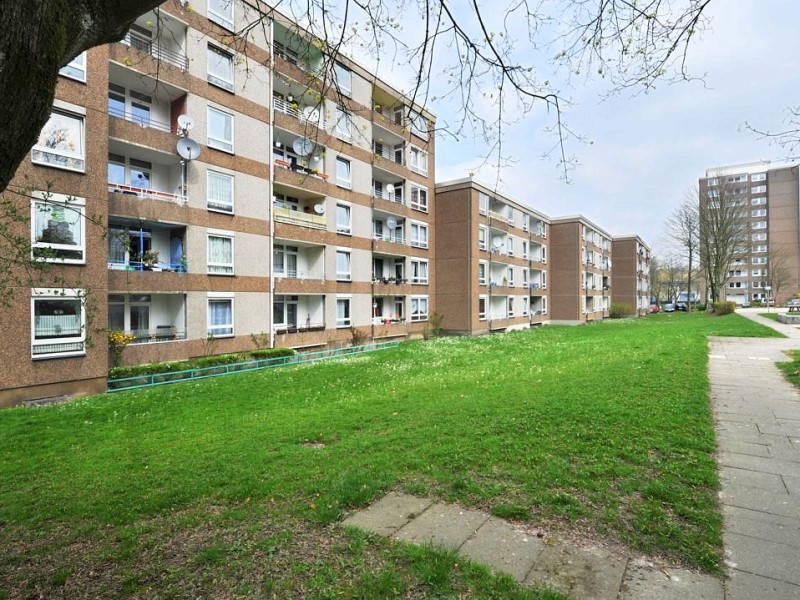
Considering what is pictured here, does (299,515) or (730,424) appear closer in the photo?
(299,515)

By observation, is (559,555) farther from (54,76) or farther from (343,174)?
(343,174)

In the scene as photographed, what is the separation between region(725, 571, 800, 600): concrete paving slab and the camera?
8.63 feet

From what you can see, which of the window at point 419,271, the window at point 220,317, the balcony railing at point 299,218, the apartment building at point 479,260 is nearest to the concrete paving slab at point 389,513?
the window at point 220,317

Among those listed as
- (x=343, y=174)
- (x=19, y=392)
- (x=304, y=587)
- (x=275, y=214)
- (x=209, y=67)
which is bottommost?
(x=19, y=392)

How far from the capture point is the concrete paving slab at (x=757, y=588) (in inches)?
104

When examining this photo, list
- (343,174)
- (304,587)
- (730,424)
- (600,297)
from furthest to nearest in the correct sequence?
1. (600,297)
2. (343,174)
3. (730,424)
4. (304,587)

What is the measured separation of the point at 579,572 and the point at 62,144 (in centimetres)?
1647

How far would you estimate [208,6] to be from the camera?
57.6 ft

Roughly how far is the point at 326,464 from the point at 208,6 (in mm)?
19868

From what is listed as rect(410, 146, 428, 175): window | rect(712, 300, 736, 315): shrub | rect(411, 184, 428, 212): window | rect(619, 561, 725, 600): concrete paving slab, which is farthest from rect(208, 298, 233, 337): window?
rect(712, 300, 736, 315): shrub

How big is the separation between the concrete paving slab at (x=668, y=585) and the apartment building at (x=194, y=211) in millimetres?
4587

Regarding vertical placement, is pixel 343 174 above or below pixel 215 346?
above

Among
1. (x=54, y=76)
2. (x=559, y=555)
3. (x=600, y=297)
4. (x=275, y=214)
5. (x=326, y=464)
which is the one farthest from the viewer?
(x=600, y=297)

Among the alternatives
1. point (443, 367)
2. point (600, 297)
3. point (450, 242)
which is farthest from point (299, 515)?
point (600, 297)
